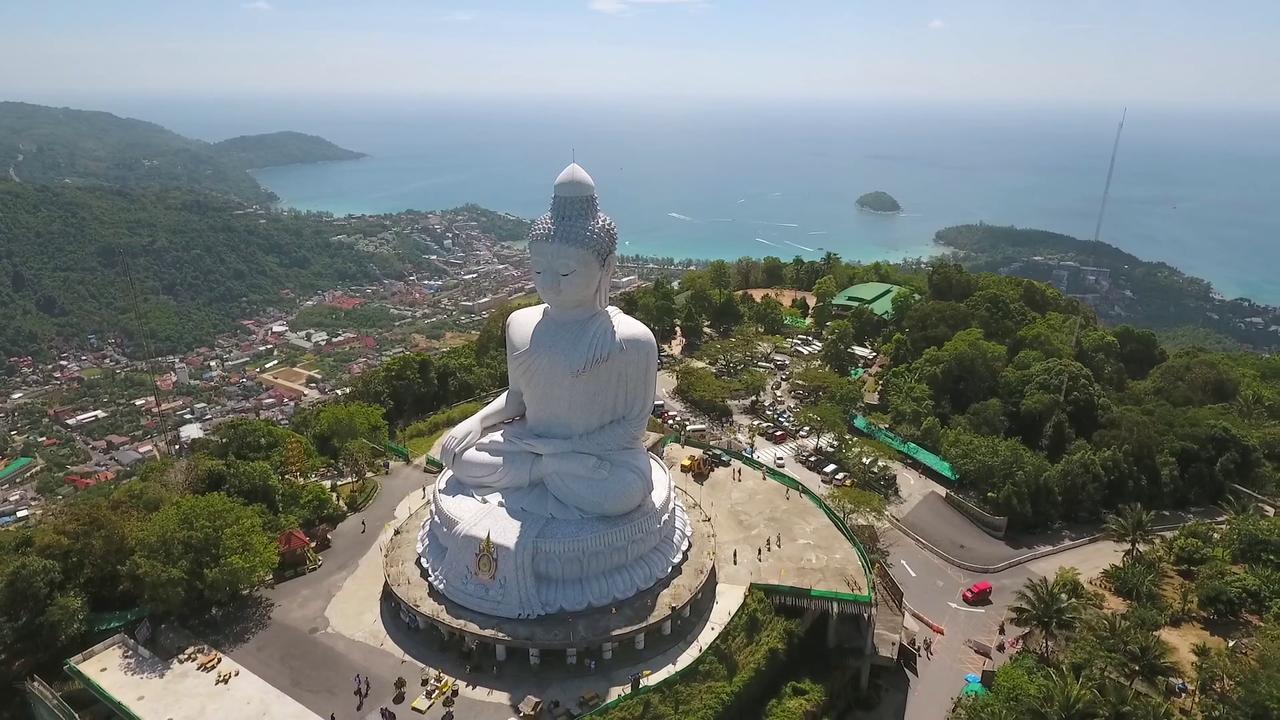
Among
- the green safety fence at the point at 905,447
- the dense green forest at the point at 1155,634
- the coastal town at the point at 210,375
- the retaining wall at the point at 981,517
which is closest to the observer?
the dense green forest at the point at 1155,634

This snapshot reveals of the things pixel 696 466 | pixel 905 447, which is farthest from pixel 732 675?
pixel 905 447

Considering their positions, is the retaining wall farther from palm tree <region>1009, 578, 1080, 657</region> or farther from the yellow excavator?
the yellow excavator

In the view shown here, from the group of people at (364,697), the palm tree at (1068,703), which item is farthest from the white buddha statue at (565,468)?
the palm tree at (1068,703)

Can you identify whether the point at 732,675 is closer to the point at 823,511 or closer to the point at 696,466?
the point at 823,511

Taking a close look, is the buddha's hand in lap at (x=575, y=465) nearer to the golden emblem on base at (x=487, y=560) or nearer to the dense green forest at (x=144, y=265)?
the golden emblem on base at (x=487, y=560)

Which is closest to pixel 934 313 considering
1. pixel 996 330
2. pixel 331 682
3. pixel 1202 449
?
pixel 996 330

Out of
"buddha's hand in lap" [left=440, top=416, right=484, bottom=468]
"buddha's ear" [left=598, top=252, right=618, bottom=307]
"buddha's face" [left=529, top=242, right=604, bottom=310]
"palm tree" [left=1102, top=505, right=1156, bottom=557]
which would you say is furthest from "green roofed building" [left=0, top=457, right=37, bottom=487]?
"palm tree" [left=1102, top=505, right=1156, bottom=557]
